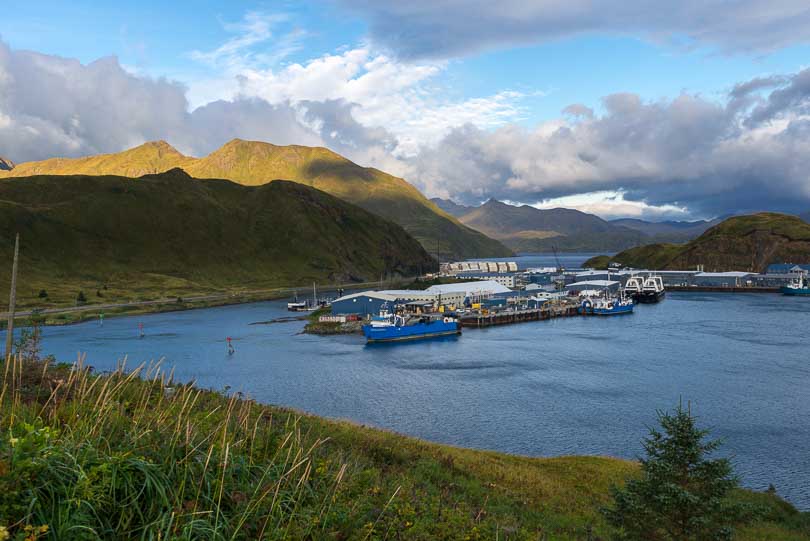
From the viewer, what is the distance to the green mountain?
16600 centimetres

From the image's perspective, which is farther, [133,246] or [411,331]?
[133,246]

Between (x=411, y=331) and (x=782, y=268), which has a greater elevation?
(x=782, y=268)

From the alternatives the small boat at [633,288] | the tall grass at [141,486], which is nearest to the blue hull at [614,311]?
the small boat at [633,288]

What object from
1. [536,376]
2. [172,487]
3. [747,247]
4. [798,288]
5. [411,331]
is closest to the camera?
[172,487]

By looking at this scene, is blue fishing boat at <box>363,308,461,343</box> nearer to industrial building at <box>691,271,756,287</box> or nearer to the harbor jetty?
the harbor jetty

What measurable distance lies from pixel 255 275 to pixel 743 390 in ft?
477

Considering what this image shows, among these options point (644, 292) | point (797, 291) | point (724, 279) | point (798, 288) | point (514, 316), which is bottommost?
point (514, 316)

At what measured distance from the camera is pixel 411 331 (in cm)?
7775

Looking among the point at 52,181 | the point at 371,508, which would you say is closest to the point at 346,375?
the point at 371,508

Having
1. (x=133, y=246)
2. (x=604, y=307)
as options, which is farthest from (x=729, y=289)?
(x=133, y=246)

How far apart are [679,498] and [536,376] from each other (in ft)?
133

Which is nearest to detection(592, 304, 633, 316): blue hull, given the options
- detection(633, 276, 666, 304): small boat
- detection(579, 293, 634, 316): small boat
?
detection(579, 293, 634, 316): small boat

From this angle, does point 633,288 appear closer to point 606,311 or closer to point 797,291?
point 797,291

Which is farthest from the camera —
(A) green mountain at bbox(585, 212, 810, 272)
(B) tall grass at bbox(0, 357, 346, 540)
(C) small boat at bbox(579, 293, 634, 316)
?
(A) green mountain at bbox(585, 212, 810, 272)
